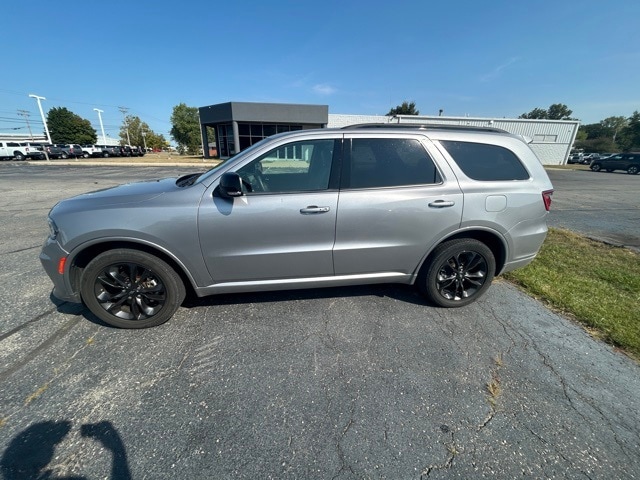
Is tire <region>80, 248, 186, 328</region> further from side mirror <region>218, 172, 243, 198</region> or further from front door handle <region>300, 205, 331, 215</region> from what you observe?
front door handle <region>300, 205, 331, 215</region>

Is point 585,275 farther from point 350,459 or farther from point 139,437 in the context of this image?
point 139,437

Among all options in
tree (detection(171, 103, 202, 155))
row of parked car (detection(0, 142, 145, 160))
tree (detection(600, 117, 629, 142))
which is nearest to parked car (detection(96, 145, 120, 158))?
row of parked car (detection(0, 142, 145, 160))

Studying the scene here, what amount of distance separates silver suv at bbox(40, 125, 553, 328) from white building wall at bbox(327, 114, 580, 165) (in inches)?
1204

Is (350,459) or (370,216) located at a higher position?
(370,216)

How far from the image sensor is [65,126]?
5978 cm

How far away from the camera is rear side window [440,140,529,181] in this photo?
2.89 m

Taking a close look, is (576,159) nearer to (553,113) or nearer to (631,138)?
(631,138)

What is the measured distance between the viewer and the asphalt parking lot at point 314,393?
1608 millimetres

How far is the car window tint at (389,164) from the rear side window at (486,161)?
1.07 ft

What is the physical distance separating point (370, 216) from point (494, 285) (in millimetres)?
2250

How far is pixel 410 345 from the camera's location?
2545 mm

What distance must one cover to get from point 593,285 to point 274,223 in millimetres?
4138

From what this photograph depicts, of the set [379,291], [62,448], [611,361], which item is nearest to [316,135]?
[379,291]

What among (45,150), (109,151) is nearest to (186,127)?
(109,151)
